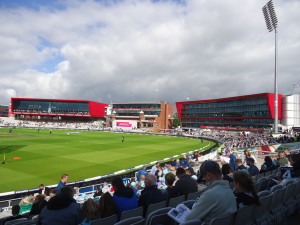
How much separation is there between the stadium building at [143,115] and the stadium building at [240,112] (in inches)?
310

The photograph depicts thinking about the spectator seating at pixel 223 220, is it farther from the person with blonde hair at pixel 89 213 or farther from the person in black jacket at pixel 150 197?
the person with blonde hair at pixel 89 213

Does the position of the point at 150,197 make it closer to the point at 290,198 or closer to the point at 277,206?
the point at 277,206

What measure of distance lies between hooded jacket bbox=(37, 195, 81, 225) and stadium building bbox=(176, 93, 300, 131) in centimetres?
7368

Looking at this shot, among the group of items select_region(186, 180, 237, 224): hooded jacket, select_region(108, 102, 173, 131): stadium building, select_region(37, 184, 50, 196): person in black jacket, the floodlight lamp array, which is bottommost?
select_region(37, 184, 50, 196): person in black jacket

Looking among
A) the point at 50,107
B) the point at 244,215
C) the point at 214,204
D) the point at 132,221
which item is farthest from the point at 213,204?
the point at 50,107

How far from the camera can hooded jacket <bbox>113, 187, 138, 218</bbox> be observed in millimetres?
4148

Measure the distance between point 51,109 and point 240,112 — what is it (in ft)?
316

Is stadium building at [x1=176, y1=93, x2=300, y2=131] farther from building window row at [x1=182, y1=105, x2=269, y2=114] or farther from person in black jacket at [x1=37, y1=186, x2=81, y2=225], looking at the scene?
person in black jacket at [x1=37, y1=186, x2=81, y2=225]

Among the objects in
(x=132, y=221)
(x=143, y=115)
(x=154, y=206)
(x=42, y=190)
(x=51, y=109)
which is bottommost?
(x=42, y=190)

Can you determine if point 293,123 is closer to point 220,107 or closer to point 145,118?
point 220,107

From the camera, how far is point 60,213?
3500 millimetres

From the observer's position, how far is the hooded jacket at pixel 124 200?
4.15 m

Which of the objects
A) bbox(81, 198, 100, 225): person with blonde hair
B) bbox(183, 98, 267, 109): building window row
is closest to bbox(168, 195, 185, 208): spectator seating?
bbox(81, 198, 100, 225): person with blonde hair

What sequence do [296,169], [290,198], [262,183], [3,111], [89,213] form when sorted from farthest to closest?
[3,111] < [296,169] < [262,183] < [290,198] < [89,213]
